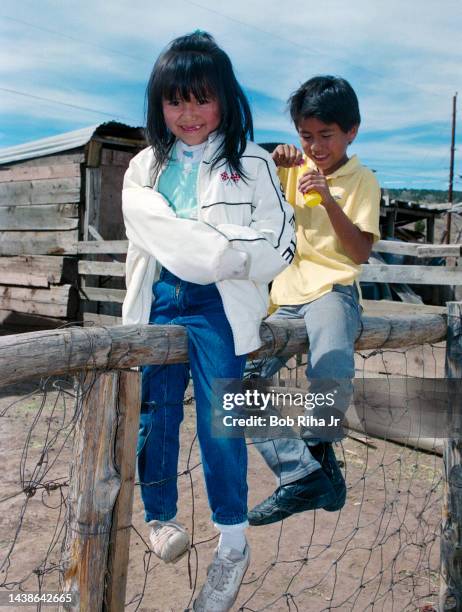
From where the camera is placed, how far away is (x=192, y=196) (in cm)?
209

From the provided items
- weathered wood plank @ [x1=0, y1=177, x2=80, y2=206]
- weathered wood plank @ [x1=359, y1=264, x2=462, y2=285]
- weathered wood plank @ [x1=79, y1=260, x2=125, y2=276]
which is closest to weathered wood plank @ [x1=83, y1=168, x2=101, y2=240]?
weathered wood plank @ [x1=0, y1=177, x2=80, y2=206]

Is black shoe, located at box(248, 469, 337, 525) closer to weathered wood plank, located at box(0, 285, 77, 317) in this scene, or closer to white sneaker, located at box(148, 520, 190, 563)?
white sneaker, located at box(148, 520, 190, 563)

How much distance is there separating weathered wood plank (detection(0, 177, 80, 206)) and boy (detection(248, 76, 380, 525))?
22.4 ft

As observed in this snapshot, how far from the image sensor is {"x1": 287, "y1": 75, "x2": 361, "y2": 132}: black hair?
2.52 metres

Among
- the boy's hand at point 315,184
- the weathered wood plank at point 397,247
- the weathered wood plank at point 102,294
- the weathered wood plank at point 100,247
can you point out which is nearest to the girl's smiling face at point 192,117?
the boy's hand at point 315,184

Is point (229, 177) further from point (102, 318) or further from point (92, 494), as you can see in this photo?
point (102, 318)

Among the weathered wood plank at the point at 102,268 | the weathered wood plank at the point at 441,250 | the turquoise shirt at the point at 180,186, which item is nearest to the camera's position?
the turquoise shirt at the point at 180,186

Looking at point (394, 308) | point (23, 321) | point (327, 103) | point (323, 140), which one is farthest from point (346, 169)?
point (23, 321)

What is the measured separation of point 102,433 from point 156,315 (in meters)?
0.47

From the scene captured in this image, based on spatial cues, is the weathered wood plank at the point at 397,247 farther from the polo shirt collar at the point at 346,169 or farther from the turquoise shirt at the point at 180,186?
the turquoise shirt at the point at 180,186

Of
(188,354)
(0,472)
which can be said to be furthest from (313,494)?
(0,472)

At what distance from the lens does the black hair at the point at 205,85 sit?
78.3 inches

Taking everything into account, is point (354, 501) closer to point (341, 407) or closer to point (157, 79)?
point (341, 407)

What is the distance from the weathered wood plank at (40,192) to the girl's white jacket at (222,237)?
7.18 metres
